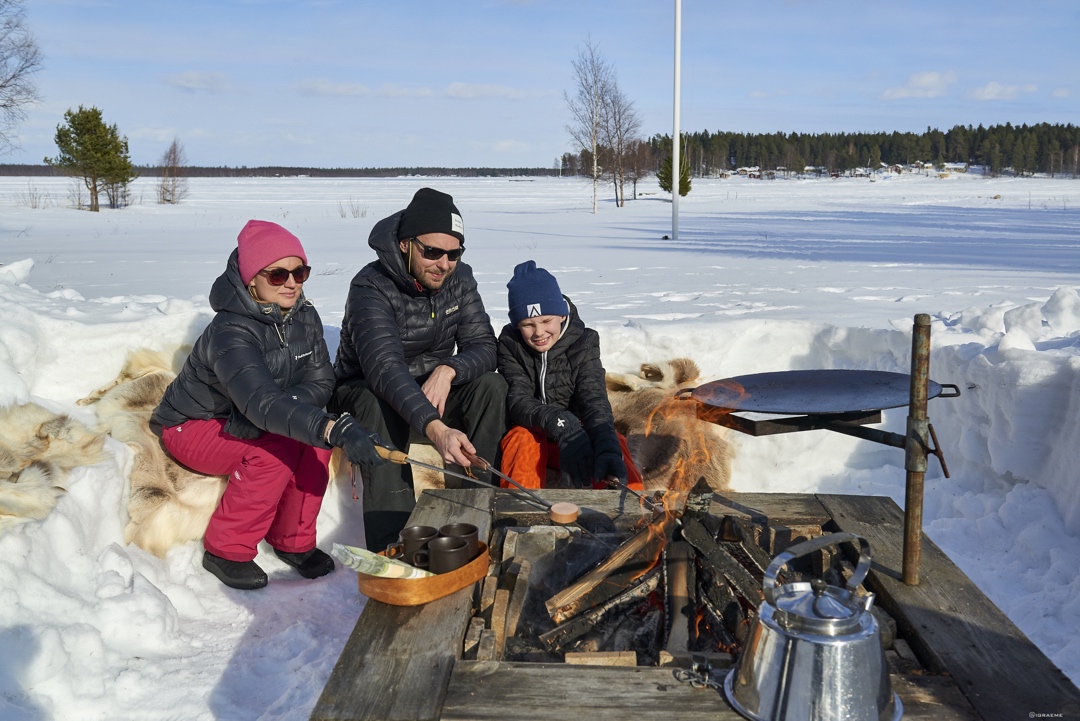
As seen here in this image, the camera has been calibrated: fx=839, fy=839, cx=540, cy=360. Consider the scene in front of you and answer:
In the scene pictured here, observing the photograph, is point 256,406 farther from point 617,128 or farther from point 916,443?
point 617,128

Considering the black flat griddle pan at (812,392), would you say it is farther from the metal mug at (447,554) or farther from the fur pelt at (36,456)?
the fur pelt at (36,456)

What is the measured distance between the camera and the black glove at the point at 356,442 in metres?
2.70

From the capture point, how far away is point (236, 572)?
11.2 ft

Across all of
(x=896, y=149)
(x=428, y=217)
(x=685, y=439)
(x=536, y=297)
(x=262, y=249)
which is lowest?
(x=685, y=439)

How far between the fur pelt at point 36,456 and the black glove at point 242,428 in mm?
564

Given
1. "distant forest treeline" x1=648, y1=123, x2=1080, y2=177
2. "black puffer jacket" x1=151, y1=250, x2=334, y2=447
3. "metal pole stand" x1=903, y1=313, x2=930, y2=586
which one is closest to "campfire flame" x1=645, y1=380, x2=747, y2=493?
"metal pole stand" x1=903, y1=313, x2=930, y2=586

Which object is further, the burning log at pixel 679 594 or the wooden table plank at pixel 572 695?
the burning log at pixel 679 594

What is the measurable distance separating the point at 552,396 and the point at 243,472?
4.37 ft

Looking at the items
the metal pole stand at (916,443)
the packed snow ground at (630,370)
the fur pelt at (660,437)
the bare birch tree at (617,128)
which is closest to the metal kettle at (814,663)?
the metal pole stand at (916,443)

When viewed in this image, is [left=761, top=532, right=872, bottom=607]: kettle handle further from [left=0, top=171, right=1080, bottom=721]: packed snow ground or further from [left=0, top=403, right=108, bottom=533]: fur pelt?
[left=0, top=403, right=108, bottom=533]: fur pelt

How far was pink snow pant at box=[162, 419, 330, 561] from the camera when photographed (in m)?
3.39

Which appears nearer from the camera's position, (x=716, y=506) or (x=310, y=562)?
(x=716, y=506)

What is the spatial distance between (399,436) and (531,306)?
79 centimetres

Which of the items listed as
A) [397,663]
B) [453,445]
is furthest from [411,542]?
[453,445]
